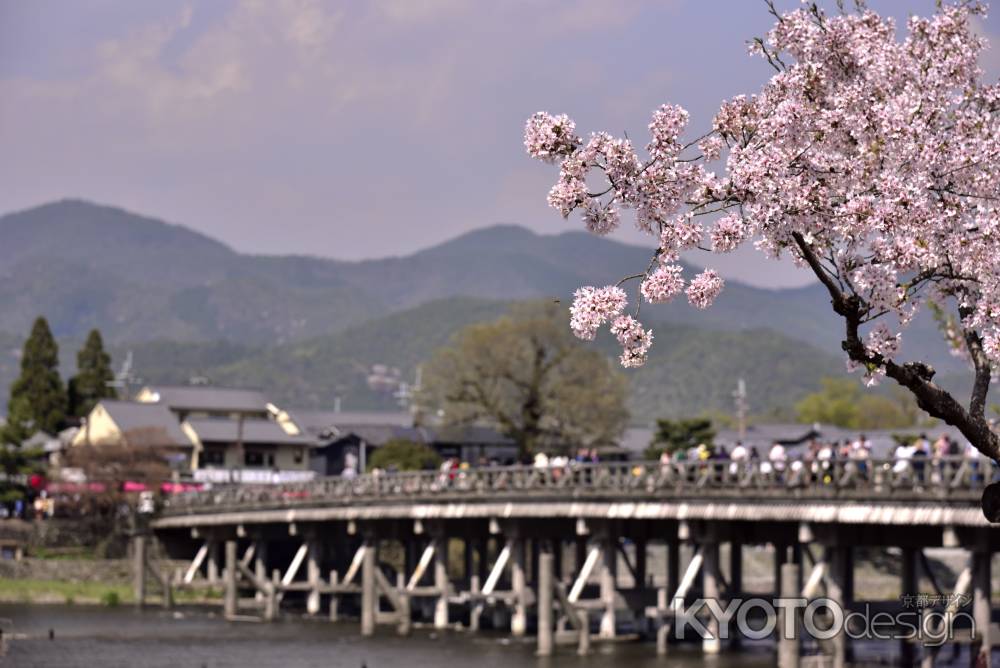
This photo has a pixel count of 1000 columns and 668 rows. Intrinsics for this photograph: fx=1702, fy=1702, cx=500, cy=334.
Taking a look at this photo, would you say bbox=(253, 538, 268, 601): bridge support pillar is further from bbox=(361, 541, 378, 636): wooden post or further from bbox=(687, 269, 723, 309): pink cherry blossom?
bbox=(687, 269, 723, 309): pink cherry blossom

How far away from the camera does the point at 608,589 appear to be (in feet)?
163

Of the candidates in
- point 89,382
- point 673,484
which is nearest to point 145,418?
point 89,382

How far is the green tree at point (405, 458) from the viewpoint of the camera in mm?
93438

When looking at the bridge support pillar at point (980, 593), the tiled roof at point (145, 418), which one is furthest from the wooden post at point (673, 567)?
the tiled roof at point (145, 418)

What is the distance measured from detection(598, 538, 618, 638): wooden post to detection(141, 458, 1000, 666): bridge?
0.18ft

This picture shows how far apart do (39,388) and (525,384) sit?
33.0m

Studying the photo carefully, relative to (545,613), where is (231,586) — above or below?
below

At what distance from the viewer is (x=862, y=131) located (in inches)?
549

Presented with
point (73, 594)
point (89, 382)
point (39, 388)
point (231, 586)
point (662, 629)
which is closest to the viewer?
point (662, 629)

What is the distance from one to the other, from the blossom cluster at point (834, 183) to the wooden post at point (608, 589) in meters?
35.4

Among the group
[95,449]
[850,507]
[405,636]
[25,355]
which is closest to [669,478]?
[850,507]

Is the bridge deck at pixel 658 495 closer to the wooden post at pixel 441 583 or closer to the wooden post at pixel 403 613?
the wooden post at pixel 441 583

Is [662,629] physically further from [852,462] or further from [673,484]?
[852,462]

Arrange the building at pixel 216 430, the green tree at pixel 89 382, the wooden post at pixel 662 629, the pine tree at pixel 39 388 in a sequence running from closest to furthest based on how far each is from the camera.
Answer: the wooden post at pixel 662 629
the pine tree at pixel 39 388
the building at pixel 216 430
the green tree at pixel 89 382
